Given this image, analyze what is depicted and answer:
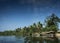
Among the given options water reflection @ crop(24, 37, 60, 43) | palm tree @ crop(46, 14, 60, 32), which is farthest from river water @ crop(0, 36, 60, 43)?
palm tree @ crop(46, 14, 60, 32)

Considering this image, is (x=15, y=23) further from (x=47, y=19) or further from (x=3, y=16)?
(x=47, y=19)

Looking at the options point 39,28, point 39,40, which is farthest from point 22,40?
point 39,28

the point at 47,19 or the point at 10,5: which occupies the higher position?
the point at 10,5

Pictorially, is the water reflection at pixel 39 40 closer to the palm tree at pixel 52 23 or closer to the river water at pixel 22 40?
the river water at pixel 22 40

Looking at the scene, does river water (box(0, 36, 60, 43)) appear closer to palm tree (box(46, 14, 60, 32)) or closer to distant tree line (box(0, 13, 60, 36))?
distant tree line (box(0, 13, 60, 36))

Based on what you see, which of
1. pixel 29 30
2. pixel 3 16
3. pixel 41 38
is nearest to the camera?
pixel 3 16

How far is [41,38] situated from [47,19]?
755 millimetres

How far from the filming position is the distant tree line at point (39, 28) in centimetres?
539

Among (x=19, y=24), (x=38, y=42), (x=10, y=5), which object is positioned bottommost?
(x=38, y=42)

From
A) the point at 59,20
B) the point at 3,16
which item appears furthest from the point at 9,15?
the point at 59,20

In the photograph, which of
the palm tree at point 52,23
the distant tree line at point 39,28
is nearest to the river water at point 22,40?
the distant tree line at point 39,28

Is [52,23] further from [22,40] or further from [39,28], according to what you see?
[22,40]

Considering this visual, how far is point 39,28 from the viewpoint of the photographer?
220 inches

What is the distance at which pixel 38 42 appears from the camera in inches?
239
